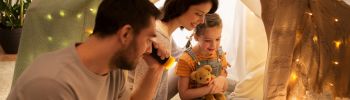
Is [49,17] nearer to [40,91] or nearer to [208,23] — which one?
[208,23]

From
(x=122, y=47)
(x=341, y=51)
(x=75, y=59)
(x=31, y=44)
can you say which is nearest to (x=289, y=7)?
(x=341, y=51)

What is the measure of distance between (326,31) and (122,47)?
0.76 meters

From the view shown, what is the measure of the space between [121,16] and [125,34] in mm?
50

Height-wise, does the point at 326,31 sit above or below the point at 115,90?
above

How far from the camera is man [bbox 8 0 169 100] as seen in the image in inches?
44.7

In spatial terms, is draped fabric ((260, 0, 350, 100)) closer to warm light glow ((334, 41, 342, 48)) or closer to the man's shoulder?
warm light glow ((334, 41, 342, 48))

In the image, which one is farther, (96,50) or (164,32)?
(164,32)

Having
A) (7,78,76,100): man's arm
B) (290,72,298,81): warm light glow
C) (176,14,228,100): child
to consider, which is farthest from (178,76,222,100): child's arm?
(7,78,76,100): man's arm

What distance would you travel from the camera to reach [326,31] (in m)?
1.59

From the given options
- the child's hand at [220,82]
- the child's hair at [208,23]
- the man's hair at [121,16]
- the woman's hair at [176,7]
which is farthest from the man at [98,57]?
the child's hand at [220,82]

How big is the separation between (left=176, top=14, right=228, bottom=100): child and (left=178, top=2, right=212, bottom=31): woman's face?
20 cm

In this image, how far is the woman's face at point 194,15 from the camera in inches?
70.9

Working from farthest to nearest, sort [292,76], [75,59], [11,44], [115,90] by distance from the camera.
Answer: [11,44]
[292,76]
[115,90]
[75,59]

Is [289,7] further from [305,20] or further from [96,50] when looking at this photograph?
[96,50]
